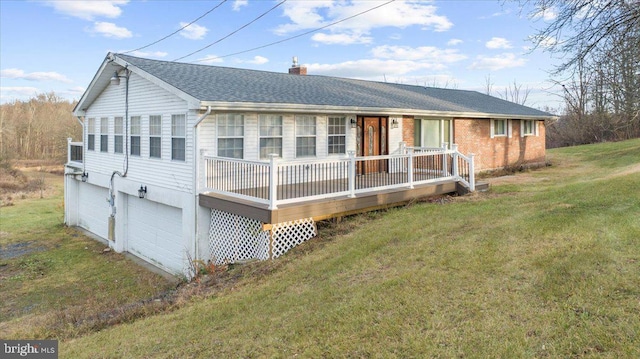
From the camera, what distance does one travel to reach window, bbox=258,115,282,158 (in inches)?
469

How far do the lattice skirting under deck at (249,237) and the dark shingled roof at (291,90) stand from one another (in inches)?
119

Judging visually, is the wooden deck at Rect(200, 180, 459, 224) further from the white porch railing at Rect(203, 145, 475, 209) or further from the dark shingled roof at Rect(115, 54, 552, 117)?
the dark shingled roof at Rect(115, 54, 552, 117)

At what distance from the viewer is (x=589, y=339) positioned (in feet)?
14.5

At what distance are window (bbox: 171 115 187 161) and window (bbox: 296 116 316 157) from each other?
3.20m

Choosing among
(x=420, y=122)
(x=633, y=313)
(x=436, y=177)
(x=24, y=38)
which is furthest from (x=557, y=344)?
(x=24, y=38)

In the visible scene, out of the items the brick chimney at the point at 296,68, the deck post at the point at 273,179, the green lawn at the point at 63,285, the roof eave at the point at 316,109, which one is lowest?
the green lawn at the point at 63,285

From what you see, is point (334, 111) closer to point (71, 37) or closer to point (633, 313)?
point (633, 313)

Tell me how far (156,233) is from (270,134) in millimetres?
4823

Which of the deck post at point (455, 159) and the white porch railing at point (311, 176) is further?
the deck post at point (455, 159)

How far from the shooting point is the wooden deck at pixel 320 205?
9.17 metres

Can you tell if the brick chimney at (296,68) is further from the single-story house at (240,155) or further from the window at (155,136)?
the window at (155,136)

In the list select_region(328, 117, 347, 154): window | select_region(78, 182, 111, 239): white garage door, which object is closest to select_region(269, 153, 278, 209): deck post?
select_region(328, 117, 347, 154): window

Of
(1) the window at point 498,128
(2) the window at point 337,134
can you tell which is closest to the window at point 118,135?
(2) the window at point 337,134

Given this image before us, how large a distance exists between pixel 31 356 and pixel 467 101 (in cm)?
1958
